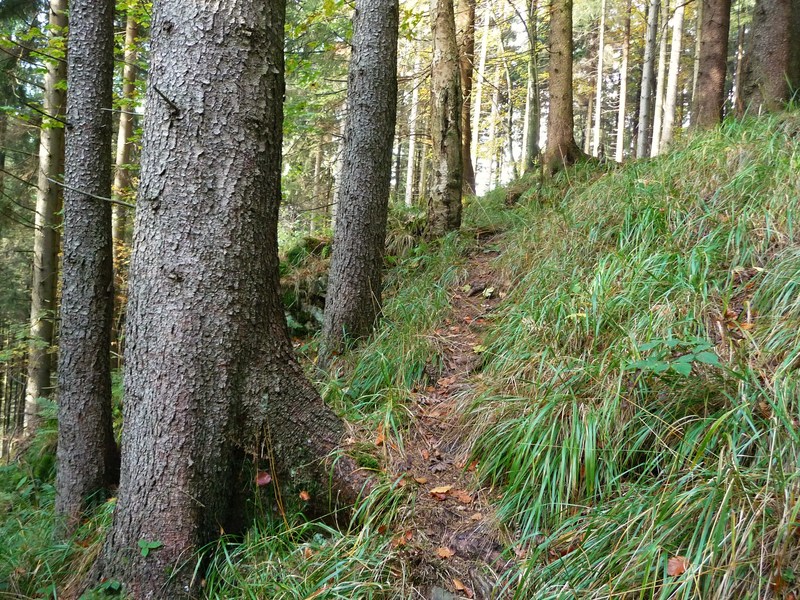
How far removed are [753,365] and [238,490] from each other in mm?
2520

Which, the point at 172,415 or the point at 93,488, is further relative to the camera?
the point at 93,488

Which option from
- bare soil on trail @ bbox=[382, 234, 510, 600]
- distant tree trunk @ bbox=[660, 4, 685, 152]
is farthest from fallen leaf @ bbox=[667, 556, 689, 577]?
distant tree trunk @ bbox=[660, 4, 685, 152]

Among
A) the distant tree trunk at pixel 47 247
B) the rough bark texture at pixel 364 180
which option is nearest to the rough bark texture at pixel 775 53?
the rough bark texture at pixel 364 180

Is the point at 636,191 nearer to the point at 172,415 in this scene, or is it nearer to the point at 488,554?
the point at 488,554

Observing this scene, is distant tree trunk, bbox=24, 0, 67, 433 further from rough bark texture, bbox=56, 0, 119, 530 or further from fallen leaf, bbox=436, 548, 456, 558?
fallen leaf, bbox=436, 548, 456, 558

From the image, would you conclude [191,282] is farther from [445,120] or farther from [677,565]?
[445,120]

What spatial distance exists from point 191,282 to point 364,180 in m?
2.51

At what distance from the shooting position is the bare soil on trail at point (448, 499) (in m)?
2.07

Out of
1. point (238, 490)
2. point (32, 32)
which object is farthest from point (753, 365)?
point (32, 32)

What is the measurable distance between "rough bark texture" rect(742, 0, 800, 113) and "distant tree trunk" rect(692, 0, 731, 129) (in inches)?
20.0

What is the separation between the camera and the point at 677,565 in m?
1.61

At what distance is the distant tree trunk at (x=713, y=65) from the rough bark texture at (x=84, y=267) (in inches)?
240

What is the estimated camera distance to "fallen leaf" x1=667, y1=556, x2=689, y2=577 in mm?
1593

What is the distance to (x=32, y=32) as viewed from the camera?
4.93m
